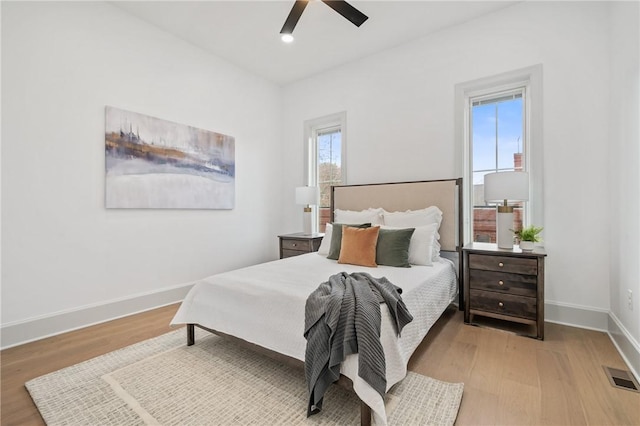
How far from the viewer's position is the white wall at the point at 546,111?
105 inches

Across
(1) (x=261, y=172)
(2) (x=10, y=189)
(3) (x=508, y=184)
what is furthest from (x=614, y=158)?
(2) (x=10, y=189)

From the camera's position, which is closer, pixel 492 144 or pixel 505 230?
pixel 505 230

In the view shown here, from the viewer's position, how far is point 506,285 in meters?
2.63

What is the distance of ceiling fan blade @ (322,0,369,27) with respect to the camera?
2486 mm

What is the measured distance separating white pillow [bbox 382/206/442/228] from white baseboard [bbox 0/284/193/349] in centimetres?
A: 267

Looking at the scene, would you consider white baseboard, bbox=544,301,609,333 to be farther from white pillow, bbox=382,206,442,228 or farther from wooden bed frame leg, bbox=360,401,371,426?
wooden bed frame leg, bbox=360,401,371,426

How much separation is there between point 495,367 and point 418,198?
186 centimetres

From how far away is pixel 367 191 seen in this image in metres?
3.84

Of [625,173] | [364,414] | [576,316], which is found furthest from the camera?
[576,316]

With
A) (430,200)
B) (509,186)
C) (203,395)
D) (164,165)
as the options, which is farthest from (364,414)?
(164,165)

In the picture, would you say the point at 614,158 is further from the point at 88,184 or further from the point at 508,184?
the point at 88,184

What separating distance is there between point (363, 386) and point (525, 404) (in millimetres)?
1013

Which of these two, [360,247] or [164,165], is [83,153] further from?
[360,247]

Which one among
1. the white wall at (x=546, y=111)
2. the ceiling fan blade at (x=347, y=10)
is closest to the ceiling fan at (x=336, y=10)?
the ceiling fan blade at (x=347, y=10)
